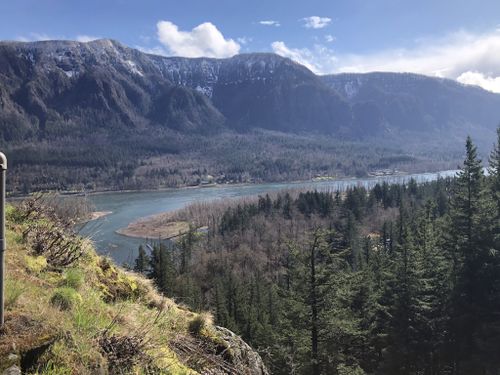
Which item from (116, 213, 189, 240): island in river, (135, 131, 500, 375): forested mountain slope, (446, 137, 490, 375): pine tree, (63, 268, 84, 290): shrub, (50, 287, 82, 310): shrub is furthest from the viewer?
(116, 213, 189, 240): island in river

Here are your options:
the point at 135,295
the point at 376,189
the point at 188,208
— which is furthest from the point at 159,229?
the point at 135,295

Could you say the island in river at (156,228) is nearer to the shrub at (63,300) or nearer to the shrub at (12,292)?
the shrub at (63,300)

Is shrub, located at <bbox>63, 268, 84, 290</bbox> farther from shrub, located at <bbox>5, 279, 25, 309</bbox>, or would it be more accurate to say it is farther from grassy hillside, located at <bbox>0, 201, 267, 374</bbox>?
shrub, located at <bbox>5, 279, 25, 309</bbox>

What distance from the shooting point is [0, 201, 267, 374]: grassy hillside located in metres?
4.10

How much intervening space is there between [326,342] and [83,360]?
18.8 meters

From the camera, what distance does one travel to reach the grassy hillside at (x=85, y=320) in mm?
4102

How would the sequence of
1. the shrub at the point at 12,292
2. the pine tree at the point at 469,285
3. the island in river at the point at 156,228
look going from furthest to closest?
the island in river at the point at 156,228
the pine tree at the point at 469,285
the shrub at the point at 12,292

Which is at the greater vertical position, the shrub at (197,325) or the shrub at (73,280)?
the shrub at (73,280)

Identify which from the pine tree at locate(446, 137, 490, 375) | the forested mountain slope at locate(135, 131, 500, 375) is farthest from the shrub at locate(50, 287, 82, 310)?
the pine tree at locate(446, 137, 490, 375)

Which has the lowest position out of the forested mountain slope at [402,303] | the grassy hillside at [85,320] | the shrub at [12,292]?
the forested mountain slope at [402,303]

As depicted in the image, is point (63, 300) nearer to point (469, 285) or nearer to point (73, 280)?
point (73, 280)

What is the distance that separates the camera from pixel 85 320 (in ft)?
15.6

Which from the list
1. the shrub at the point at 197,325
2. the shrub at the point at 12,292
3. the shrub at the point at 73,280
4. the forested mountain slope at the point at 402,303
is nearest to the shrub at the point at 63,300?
the shrub at the point at 12,292

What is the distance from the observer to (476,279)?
89.2ft
